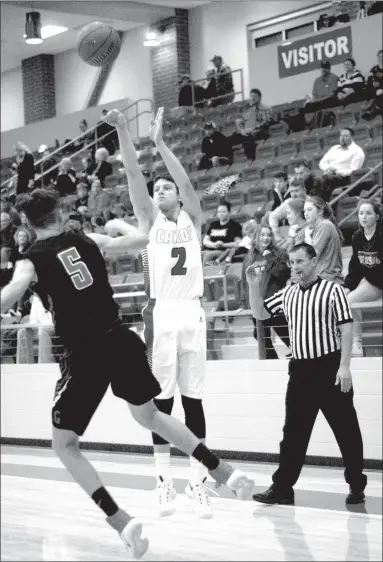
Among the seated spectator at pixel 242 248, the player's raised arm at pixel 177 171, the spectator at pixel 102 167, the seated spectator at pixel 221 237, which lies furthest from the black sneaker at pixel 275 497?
the spectator at pixel 102 167

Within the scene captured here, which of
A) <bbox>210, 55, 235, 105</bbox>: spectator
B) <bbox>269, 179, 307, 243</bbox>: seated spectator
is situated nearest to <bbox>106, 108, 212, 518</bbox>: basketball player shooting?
<bbox>269, 179, 307, 243</bbox>: seated spectator

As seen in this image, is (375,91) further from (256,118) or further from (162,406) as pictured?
(162,406)

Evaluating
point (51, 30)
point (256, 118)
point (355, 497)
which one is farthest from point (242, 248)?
point (51, 30)

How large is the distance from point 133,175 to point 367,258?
2.16 metres

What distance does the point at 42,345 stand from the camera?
8227 millimetres

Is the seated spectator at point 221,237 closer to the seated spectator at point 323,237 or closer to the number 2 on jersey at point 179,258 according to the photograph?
the seated spectator at point 323,237

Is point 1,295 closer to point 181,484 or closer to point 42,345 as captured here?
point 181,484

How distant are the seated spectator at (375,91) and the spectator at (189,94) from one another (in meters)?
3.44

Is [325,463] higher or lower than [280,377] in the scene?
lower

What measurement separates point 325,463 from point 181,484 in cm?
100

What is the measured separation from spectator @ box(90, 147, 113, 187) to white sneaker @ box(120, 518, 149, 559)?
949 cm

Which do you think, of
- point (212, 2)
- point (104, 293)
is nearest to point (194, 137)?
point (212, 2)

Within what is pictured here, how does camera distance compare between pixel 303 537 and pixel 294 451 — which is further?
pixel 294 451

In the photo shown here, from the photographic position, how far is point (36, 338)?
848 cm
